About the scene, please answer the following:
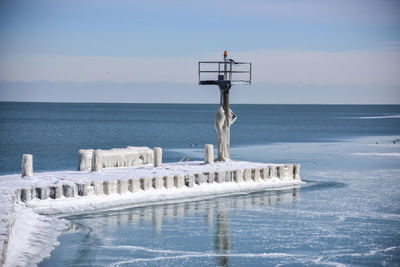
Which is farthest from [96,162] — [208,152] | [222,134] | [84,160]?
[222,134]

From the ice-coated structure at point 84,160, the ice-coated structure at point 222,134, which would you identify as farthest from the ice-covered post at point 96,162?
the ice-coated structure at point 222,134

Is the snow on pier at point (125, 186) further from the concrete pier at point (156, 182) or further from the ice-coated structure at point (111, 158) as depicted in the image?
the ice-coated structure at point (111, 158)

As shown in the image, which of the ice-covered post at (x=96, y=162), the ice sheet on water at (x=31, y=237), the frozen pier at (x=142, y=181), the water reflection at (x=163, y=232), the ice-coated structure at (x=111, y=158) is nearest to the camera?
the ice sheet on water at (x=31, y=237)

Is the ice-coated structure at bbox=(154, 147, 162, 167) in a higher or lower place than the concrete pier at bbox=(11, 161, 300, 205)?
higher

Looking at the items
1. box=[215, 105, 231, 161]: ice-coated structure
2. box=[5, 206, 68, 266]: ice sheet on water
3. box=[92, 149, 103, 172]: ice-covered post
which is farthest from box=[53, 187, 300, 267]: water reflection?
box=[215, 105, 231, 161]: ice-coated structure

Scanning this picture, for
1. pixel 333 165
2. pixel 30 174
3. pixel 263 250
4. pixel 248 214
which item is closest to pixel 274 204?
pixel 248 214

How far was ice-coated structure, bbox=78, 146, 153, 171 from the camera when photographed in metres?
29.3

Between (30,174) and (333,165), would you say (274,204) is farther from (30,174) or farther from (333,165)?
(333,165)

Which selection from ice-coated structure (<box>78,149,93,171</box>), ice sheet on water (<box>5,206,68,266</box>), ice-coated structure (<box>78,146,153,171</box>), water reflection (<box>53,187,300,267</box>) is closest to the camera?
ice sheet on water (<box>5,206,68,266</box>)

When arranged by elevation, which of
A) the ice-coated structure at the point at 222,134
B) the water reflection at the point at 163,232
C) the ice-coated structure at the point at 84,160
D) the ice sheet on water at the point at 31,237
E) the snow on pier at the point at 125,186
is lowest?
the water reflection at the point at 163,232

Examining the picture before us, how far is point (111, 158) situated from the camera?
102 ft

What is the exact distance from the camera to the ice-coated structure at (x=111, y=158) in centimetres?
2928

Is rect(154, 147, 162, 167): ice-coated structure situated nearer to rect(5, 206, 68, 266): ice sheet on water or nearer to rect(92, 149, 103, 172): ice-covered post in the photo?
rect(92, 149, 103, 172): ice-covered post

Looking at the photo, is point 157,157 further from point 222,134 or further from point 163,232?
point 163,232
